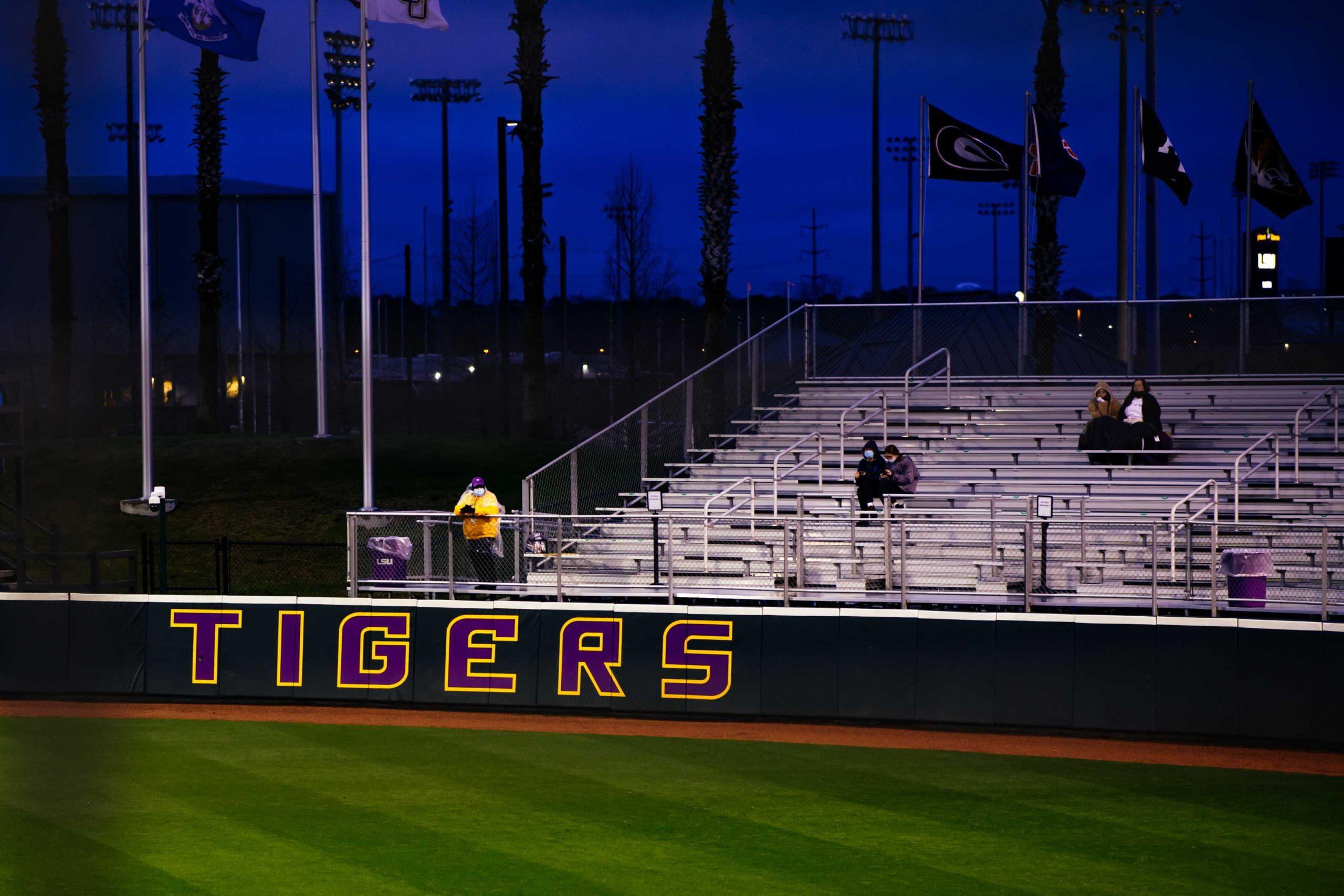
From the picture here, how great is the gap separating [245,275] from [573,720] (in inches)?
1689

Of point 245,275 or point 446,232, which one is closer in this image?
point 446,232

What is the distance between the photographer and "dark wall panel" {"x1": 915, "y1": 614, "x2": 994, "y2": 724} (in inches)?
570

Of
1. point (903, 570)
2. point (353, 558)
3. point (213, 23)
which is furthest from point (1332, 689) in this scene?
point (213, 23)

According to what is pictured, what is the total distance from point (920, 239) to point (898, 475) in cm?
757

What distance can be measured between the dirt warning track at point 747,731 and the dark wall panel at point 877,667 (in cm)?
26

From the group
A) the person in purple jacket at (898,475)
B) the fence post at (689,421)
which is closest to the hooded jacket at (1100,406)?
the person in purple jacket at (898,475)

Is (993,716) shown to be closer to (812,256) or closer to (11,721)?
(11,721)

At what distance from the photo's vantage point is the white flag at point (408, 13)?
1980cm

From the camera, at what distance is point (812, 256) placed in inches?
3420

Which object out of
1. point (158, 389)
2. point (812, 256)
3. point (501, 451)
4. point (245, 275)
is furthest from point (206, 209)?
point (812, 256)

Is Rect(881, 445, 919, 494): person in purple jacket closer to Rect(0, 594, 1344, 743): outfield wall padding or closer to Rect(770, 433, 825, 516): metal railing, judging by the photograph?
Rect(770, 433, 825, 516): metal railing

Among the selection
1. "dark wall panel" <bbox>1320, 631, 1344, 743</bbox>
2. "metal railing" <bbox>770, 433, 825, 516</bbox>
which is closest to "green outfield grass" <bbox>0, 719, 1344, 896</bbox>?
"dark wall panel" <bbox>1320, 631, 1344, 743</bbox>

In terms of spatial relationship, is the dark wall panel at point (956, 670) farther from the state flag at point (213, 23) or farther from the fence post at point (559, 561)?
the state flag at point (213, 23)

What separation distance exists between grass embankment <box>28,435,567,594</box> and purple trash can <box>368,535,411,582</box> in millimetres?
10000
